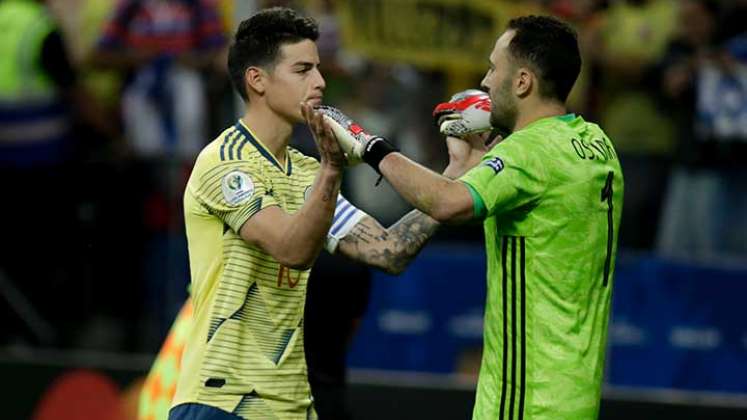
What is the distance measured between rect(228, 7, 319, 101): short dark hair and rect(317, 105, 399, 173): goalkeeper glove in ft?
1.60

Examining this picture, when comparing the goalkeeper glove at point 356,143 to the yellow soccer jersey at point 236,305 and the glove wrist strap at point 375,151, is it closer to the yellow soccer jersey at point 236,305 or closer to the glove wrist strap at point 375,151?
the glove wrist strap at point 375,151

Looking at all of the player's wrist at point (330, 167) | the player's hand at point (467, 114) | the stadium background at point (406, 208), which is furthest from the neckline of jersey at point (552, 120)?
the stadium background at point (406, 208)

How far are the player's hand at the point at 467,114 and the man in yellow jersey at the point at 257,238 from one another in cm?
48

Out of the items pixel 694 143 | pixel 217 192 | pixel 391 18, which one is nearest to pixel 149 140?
pixel 391 18

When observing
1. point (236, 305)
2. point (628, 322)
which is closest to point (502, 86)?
point (236, 305)

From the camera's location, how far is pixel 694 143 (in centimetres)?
945

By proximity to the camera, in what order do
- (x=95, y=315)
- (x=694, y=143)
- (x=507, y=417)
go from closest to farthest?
(x=507, y=417)
(x=694, y=143)
(x=95, y=315)

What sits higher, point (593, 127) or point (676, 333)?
point (593, 127)

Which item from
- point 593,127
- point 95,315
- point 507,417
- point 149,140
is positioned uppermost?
point 593,127

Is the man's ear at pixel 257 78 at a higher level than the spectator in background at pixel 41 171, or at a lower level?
higher

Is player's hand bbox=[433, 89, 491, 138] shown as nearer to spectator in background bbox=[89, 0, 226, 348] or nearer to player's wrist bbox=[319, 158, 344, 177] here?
player's wrist bbox=[319, 158, 344, 177]

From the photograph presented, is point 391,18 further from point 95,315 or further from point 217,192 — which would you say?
point 217,192

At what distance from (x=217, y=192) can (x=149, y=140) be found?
17.5 ft

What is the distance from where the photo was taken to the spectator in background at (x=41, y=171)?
10531 millimetres
